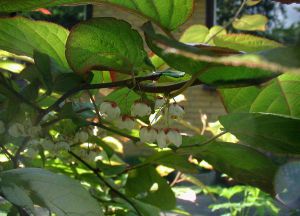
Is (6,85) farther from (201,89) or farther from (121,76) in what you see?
(201,89)

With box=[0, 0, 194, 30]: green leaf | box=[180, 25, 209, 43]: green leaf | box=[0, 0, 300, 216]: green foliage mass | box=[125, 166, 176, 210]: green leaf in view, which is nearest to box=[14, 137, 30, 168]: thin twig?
box=[0, 0, 300, 216]: green foliage mass

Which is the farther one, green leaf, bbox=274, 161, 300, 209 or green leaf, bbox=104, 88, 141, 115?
green leaf, bbox=104, 88, 141, 115

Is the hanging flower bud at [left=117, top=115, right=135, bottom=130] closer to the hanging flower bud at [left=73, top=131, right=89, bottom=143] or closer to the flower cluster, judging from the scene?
the flower cluster

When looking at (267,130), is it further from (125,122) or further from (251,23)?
(251,23)

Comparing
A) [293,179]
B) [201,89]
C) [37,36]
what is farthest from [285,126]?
[201,89]

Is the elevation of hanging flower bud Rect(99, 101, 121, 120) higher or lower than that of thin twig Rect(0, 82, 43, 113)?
lower

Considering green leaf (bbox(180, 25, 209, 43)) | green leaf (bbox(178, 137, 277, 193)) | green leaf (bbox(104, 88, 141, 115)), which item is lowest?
green leaf (bbox(180, 25, 209, 43))

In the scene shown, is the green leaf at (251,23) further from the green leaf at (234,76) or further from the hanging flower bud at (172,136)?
A: the green leaf at (234,76)

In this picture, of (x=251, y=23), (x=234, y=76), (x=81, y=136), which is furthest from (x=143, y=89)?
(x=251, y=23)
